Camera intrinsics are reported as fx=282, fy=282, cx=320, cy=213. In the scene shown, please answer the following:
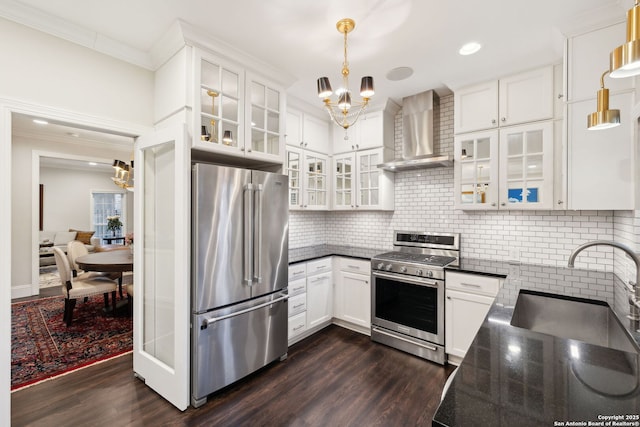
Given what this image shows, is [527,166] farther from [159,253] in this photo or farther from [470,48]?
[159,253]

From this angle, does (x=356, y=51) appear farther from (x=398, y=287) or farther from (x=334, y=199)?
(x=398, y=287)

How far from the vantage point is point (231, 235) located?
2359mm

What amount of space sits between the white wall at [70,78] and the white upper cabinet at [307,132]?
1533 millimetres

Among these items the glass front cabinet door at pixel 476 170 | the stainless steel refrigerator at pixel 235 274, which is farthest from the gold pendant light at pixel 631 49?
the stainless steel refrigerator at pixel 235 274

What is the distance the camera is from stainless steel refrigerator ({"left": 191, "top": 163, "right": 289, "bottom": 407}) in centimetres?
218

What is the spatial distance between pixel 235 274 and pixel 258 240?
35 cm

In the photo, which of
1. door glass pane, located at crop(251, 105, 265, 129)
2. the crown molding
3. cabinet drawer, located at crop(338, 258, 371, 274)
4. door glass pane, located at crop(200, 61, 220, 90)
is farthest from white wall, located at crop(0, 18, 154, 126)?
cabinet drawer, located at crop(338, 258, 371, 274)

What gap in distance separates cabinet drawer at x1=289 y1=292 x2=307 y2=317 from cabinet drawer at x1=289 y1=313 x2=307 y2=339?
5 cm

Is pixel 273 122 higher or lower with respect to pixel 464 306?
higher

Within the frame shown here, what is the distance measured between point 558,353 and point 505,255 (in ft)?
7.78

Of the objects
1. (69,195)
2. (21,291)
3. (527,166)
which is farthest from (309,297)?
(69,195)

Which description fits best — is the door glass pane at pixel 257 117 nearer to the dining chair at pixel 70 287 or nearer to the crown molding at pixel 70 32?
the crown molding at pixel 70 32

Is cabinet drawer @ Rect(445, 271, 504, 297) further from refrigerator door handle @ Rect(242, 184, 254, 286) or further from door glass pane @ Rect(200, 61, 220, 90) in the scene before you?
door glass pane @ Rect(200, 61, 220, 90)

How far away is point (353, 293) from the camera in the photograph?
3.50 metres
